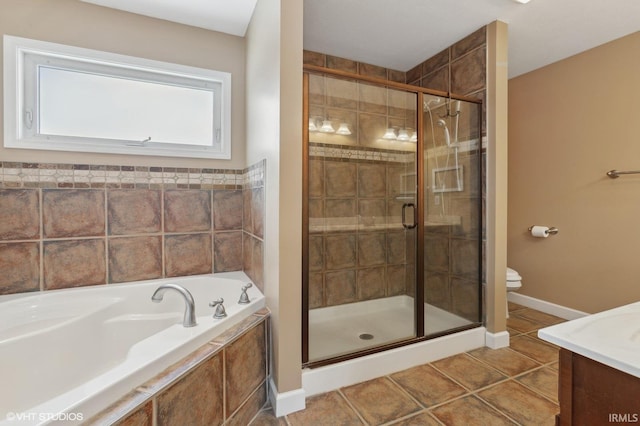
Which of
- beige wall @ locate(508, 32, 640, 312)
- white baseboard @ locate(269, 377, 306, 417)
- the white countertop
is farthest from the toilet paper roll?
white baseboard @ locate(269, 377, 306, 417)

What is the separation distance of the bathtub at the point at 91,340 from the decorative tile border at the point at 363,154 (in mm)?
1139

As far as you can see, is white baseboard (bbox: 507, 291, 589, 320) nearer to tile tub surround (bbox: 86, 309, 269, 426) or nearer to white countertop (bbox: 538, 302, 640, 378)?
white countertop (bbox: 538, 302, 640, 378)

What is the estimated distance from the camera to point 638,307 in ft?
3.02

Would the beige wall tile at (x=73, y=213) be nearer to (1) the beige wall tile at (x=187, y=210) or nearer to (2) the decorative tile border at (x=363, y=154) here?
(1) the beige wall tile at (x=187, y=210)

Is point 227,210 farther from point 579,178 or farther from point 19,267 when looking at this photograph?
point 579,178

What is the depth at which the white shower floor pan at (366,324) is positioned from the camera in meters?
1.85

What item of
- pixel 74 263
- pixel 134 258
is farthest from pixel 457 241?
pixel 74 263

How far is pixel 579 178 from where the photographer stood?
2.55 metres

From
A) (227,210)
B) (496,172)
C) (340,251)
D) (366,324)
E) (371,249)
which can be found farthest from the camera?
(371,249)

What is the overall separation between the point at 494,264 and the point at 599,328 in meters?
1.48

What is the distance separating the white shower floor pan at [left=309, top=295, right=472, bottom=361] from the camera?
1.85 m

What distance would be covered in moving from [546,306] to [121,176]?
3.88 meters

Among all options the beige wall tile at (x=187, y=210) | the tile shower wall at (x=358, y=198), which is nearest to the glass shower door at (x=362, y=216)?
the tile shower wall at (x=358, y=198)

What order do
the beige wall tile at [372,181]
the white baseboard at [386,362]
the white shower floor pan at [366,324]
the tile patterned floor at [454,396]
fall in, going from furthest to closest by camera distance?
the beige wall tile at [372,181], the white shower floor pan at [366,324], the white baseboard at [386,362], the tile patterned floor at [454,396]
